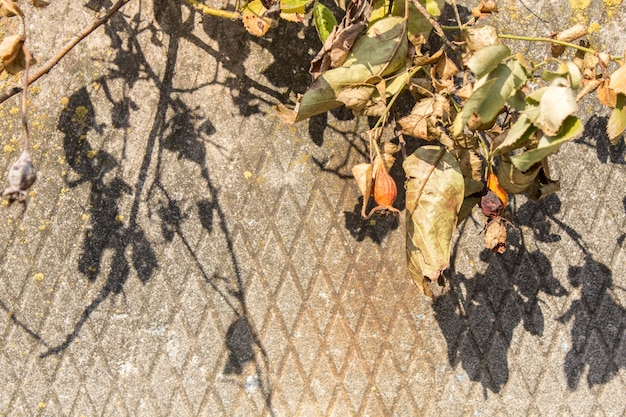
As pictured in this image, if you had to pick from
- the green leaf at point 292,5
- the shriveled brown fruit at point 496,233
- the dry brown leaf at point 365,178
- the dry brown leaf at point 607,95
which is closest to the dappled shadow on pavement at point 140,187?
the green leaf at point 292,5

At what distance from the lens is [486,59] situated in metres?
1.65

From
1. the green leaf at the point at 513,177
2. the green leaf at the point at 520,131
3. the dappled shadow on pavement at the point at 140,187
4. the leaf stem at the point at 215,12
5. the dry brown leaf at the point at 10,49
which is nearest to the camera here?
the green leaf at the point at 520,131

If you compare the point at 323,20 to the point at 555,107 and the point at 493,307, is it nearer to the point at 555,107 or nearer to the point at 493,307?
the point at 555,107

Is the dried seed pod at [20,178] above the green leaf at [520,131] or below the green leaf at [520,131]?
above

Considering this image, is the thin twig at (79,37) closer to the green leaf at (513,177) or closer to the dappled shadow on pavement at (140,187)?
the dappled shadow on pavement at (140,187)

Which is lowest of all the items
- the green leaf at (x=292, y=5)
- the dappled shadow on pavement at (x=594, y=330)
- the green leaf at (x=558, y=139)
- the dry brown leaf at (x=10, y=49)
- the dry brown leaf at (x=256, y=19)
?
the dappled shadow on pavement at (x=594, y=330)

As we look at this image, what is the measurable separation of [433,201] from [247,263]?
0.76 m

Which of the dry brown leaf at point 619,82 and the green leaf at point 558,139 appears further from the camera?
the dry brown leaf at point 619,82

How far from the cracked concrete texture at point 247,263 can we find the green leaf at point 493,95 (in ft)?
2.30

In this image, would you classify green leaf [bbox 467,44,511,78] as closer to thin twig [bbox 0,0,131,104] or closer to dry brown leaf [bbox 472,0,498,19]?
dry brown leaf [bbox 472,0,498,19]

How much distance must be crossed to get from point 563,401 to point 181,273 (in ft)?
5.03

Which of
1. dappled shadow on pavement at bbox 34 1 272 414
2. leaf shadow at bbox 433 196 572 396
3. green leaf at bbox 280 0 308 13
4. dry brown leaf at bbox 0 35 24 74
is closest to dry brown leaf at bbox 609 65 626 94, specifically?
leaf shadow at bbox 433 196 572 396

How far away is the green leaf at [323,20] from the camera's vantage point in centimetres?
206

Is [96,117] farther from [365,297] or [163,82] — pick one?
[365,297]
